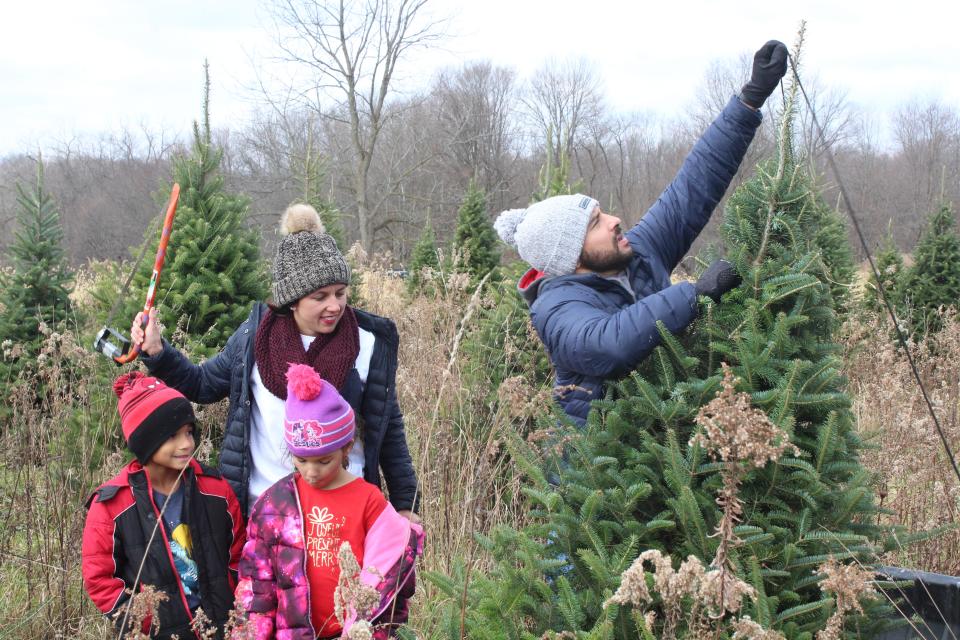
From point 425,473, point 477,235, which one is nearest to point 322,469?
point 425,473

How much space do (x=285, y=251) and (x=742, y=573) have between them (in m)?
1.95

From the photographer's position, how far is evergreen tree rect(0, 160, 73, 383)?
711cm

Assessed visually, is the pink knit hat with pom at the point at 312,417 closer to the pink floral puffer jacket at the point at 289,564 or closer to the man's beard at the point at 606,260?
the pink floral puffer jacket at the point at 289,564

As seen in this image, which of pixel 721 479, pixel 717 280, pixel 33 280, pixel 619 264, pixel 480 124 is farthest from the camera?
pixel 480 124

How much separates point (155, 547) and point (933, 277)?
1063cm

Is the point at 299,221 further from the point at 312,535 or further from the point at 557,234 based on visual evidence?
the point at 312,535

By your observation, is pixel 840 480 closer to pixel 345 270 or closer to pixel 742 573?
pixel 742 573

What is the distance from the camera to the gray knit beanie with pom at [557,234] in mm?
2725

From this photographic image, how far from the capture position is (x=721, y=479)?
6.49 feet

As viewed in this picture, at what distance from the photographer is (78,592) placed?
12.2ft

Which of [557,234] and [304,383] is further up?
[557,234]

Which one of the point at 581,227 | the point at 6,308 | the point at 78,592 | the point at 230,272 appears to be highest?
the point at 581,227

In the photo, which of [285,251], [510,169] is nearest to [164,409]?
[285,251]

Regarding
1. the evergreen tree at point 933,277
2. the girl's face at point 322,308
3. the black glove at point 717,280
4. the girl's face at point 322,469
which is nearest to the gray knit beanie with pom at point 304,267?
the girl's face at point 322,308
